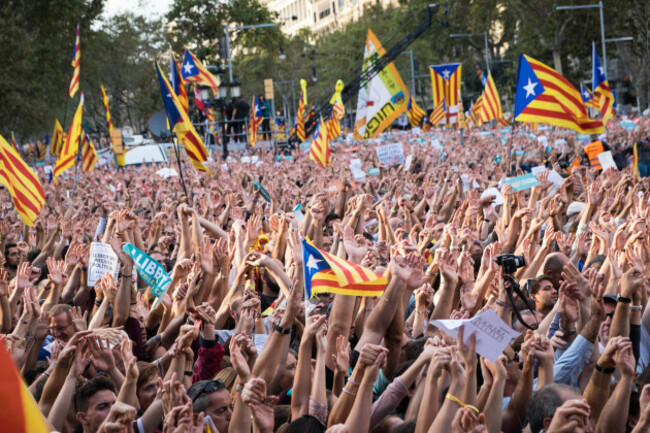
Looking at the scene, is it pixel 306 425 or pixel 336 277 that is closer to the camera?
pixel 306 425

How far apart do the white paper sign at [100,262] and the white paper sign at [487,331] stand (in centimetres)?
375

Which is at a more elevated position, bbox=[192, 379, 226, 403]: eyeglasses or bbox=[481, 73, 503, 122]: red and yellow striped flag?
bbox=[481, 73, 503, 122]: red and yellow striped flag

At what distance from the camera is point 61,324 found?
20.4 feet

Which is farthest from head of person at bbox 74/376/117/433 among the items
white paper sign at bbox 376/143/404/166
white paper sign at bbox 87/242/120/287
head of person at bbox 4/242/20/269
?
white paper sign at bbox 376/143/404/166

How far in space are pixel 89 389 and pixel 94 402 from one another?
0.23 ft

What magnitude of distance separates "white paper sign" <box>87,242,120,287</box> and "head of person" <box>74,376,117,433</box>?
2.75 metres

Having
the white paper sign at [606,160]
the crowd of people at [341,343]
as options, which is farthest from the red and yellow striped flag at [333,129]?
the crowd of people at [341,343]

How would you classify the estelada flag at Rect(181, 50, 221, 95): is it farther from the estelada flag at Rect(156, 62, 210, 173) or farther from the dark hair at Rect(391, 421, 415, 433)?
the dark hair at Rect(391, 421, 415, 433)

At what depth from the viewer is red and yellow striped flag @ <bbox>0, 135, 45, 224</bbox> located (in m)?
9.49

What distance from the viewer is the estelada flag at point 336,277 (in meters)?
5.55

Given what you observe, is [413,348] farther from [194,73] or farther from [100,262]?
[194,73]

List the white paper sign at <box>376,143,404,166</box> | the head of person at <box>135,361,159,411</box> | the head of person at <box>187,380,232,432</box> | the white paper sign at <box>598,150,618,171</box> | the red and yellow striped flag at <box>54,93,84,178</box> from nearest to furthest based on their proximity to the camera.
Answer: the head of person at <box>187,380,232,432</box> → the head of person at <box>135,361,159,411</box> → the white paper sign at <box>598,150,618,171</box> → the red and yellow striped flag at <box>54,93,84,178</box> → the white paper sign at <box>376,143,404,166</box>

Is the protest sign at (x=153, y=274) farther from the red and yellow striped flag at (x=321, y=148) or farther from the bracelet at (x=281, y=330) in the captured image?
the red and yellow striped flag at (x=321, y=148)

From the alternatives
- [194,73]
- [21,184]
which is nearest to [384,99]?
[194,73]
